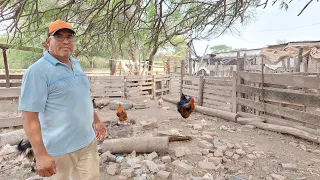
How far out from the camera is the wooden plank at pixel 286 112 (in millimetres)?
4710

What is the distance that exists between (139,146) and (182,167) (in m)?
0.89

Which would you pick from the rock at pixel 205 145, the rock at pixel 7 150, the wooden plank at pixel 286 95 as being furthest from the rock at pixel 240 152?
the rock at pixel 7 150

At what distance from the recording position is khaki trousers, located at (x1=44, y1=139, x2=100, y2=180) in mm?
1863

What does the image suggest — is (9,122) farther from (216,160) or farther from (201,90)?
(201,90)

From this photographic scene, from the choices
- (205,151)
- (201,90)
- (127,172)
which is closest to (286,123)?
(205,151)

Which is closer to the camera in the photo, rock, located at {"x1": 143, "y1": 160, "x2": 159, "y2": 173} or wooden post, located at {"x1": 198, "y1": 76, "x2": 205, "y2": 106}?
rock, located at {"x1": 143, "y1": 160, "x2": 159, "y2": 173}

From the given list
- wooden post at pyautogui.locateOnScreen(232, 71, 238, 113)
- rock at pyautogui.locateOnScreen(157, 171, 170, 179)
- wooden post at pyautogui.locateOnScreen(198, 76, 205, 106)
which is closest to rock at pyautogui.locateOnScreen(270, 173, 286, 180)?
rock at pyautogui.locateOnScreen(157, 171, 170, 179)

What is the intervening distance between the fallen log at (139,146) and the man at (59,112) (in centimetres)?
199

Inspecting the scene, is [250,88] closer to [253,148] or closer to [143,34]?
[253,148]

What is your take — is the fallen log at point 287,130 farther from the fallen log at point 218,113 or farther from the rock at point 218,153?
the rock at point 218,153

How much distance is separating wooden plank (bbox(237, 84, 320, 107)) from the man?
14.8ft

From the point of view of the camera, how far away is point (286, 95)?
17.4 feet

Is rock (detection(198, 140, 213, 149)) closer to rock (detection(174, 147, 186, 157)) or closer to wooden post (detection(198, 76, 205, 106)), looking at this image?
rock (detection(174, 147, 186, 157))

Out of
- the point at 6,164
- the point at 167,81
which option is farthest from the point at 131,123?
the point at 167,81
